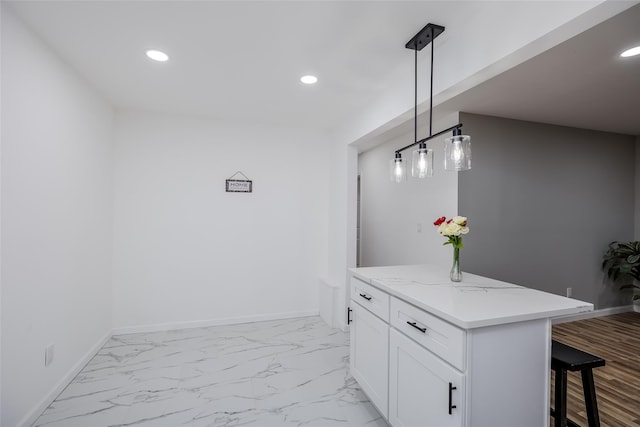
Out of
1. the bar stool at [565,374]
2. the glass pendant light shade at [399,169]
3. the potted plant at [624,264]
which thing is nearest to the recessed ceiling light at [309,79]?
the glass pendant light shade at [399,169]

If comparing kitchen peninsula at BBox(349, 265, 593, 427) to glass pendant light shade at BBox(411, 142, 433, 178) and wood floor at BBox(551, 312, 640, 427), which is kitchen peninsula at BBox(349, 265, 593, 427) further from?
wood floor at BBox(551, 312, 640, 427)

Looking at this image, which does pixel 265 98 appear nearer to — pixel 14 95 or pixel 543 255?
pixel 14 95

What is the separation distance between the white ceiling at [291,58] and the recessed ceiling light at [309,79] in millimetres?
68

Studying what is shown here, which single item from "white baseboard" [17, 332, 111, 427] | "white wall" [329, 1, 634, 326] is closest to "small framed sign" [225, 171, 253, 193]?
"white wall" [329, 1, 634, 326]

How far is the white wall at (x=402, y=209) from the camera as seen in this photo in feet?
12.0

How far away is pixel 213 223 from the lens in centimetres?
374

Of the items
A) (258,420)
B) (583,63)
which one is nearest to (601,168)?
(583,63)

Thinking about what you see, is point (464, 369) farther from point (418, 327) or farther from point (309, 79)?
point (309, 79)

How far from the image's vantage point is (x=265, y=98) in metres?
3.05

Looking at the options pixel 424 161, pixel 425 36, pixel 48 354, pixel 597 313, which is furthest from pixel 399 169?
pixel 597 313

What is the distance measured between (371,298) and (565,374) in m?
1.05

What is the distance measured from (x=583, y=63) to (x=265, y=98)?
256cm

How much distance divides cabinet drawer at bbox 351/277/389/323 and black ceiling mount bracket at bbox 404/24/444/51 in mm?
1592

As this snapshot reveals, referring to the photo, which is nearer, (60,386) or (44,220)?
(44,220)
